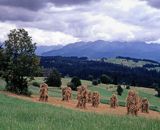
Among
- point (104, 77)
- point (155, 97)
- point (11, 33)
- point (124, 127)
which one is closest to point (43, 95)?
point (11, 33)

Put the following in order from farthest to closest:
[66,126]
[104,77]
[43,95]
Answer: [104,77] < [43,95] < [66,126]

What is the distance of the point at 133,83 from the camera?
634 ft

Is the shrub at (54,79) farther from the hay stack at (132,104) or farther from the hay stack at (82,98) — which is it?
the hay stack at (132,104)

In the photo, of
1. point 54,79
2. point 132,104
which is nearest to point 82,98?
point 132,104

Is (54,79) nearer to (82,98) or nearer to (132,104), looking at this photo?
(82,98)

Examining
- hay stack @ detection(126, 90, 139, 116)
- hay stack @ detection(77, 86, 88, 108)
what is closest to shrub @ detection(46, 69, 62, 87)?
hay stack @ detection(77, 86, 88, 108)


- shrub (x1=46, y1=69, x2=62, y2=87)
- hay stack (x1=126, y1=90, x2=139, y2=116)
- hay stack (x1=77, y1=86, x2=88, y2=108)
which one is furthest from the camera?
shrub (x1=46, y1=69, x2=62, y2=87)

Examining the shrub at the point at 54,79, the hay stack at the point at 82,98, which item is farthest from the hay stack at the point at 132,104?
the shrub at the point at 54,79

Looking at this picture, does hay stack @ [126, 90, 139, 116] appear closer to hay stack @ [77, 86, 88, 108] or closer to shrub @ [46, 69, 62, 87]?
hay stack @ [77, 86, 88, 108]

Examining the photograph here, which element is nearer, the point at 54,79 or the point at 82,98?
the point at 82,98

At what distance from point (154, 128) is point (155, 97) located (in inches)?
4620

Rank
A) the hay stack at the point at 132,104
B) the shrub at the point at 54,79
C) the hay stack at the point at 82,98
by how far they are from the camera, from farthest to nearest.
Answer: the shrub at the point at 54,79 < the hay stack at the point at 82,98 < the hay stack at the point at 132,104

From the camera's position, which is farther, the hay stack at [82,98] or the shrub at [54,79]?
the shrub at [54,79]

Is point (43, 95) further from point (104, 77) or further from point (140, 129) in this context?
point (104, 77)
